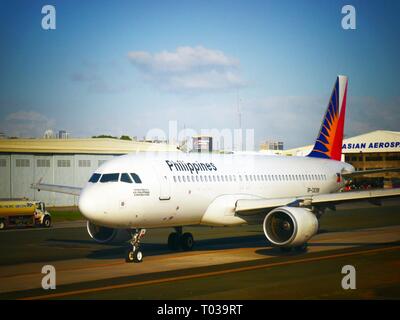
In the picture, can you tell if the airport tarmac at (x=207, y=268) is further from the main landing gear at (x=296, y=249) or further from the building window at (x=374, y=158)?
the building window at (x=374, y=158)

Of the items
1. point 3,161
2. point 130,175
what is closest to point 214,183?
point 130,175

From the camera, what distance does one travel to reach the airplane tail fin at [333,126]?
137 feet

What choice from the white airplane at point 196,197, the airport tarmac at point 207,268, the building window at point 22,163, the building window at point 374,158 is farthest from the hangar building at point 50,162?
the building window at point 374,158

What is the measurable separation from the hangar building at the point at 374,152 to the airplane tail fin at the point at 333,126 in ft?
178

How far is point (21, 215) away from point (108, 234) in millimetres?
21048

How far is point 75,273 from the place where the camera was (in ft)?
78.2

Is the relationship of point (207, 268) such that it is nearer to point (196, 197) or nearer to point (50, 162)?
point (196, 197)

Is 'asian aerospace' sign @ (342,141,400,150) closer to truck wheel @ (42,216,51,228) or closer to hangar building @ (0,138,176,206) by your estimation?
hangar building @ (0,138,176,206)

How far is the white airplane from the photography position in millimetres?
25359

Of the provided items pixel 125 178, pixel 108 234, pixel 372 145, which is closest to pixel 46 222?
pixel 108 234

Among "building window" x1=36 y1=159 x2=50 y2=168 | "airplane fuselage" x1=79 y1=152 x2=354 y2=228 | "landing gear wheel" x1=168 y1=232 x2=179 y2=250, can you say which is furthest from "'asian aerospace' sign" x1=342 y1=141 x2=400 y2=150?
"landing gear wheel" x1=168 y1=232 x2=179 y2=250

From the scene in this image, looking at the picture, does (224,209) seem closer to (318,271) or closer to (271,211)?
(271,211)

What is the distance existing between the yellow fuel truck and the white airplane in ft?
50.6

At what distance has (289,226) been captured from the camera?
2858cm
